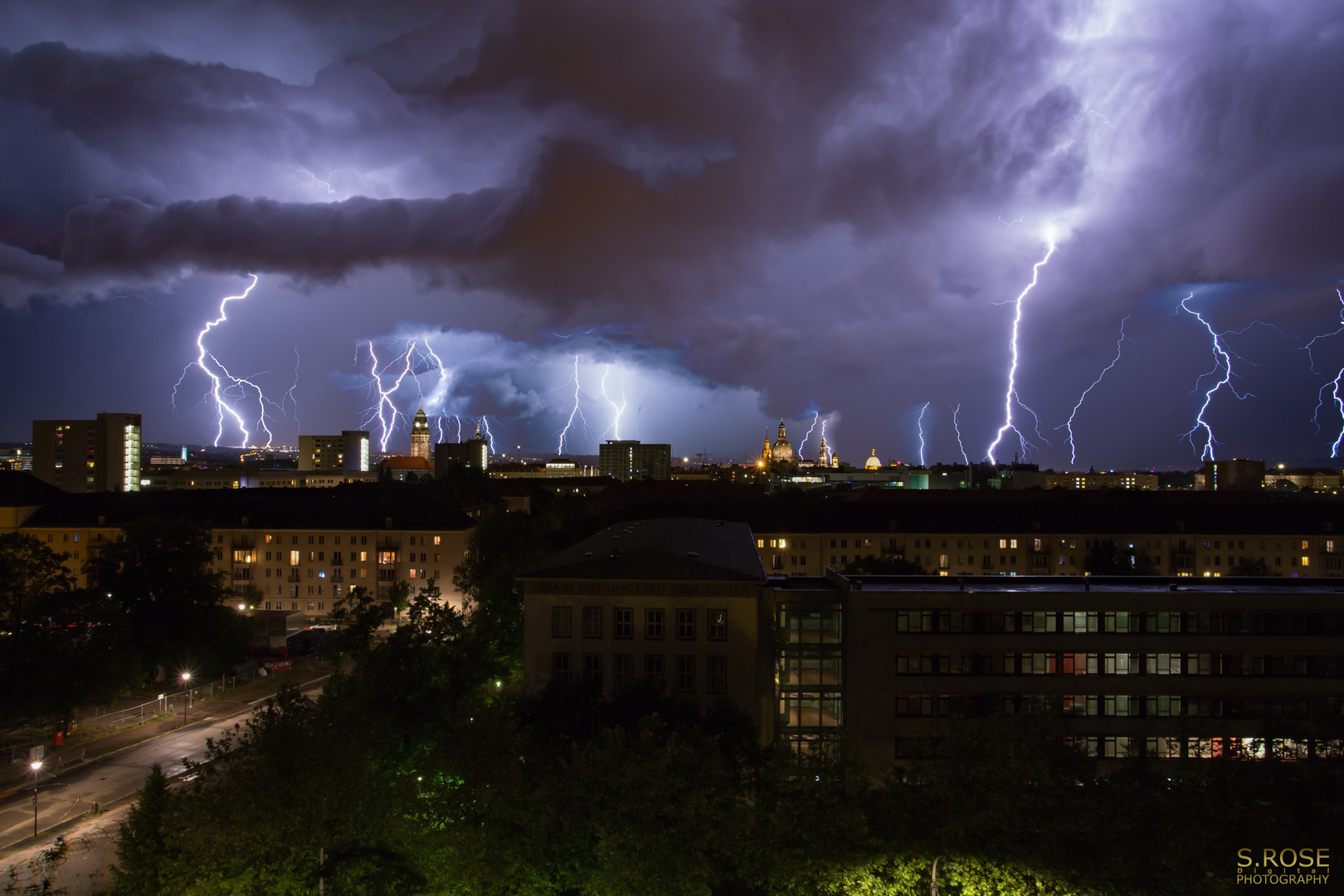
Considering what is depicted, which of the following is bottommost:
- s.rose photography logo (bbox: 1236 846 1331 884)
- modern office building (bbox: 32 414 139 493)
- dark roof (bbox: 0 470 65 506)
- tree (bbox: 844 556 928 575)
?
s.rose photography logo (bbox: 1236 846 1331 884)

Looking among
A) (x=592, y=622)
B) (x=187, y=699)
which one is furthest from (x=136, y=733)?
(x=592, y=622)

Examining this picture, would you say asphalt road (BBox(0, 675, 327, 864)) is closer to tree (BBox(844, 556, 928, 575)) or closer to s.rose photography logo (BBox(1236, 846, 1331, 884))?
s.rose photography logo (BBox(1236, 846, 1331, 884))

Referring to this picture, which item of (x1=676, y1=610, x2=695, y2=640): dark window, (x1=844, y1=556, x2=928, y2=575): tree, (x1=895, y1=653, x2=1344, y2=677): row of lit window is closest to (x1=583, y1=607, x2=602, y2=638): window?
(x1=676, y1=610, x2=695, y2=640): dark window

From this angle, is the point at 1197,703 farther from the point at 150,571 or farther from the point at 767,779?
the point at 150,571

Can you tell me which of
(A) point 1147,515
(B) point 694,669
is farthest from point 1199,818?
(A) point 1147,515

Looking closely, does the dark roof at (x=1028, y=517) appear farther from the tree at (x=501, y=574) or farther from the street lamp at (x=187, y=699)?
the street lamp at (x=187, y=699)

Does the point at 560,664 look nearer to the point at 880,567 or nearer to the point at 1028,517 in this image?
the point at 880,567
